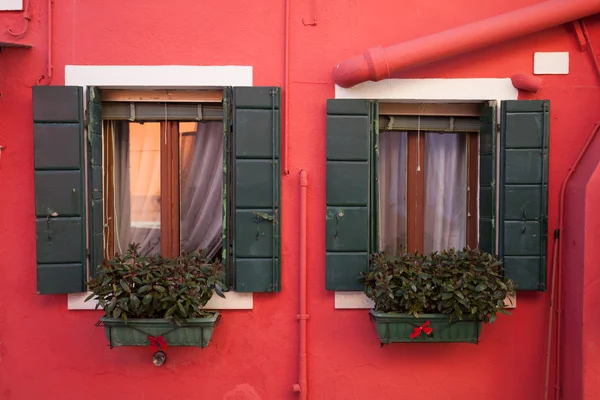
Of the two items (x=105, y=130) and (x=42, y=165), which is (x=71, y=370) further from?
(x=105, y=130)

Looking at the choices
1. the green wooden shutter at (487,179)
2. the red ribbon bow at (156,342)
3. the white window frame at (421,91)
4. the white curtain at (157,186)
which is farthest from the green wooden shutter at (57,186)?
the green wooden shutter at (487,179)

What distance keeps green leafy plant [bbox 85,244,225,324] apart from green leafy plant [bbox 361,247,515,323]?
1129 mm

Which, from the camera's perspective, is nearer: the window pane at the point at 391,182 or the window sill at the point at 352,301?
the window sill at the point at 352,301

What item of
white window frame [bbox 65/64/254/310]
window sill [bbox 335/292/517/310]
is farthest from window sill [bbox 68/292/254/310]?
window sill [bbox 335/292/517/310]

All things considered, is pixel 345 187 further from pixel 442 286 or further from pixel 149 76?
pixel 149 76

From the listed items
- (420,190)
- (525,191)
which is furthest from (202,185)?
(525,191)

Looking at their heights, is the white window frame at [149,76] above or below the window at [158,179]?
above

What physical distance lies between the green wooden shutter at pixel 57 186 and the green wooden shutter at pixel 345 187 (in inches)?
70.8

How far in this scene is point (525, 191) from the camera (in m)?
4.09

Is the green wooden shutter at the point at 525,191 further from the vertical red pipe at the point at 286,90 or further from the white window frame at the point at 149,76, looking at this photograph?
the white window frame at the point at 149,76

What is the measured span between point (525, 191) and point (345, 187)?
1.31 metres

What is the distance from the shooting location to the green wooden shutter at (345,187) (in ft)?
13.3

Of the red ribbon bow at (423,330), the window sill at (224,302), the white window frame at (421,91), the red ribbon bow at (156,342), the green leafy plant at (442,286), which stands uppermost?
the white window frame at (421,91)

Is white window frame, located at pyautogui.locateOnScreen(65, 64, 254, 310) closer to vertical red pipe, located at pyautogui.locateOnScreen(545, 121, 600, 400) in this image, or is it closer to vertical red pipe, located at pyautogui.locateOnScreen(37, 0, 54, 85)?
vertical red pipe, located at pyautogui.locateOnScreen(37, 0, 54, 85)
